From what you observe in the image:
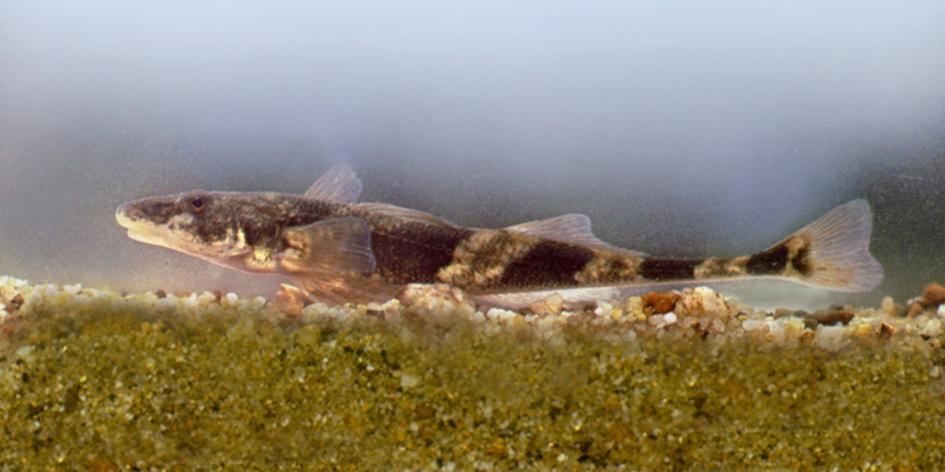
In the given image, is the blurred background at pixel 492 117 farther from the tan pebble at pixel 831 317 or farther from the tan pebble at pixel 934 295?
the tan pebble at pixel 831 317

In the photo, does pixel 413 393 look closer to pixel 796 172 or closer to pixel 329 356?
pixel 329 356

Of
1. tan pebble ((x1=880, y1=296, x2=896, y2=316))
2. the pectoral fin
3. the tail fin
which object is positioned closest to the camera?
the tail fin

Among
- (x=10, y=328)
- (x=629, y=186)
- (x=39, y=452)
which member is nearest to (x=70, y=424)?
(x=39, y=452)

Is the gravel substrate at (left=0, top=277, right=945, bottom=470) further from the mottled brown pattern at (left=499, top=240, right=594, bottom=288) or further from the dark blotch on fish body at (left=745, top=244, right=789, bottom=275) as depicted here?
the mottled brown pattern at (left=499, top=240, right=594, bottom=288)

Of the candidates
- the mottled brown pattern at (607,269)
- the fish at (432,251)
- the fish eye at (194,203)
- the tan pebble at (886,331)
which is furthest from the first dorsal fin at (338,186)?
the tan pebble at (886,331)

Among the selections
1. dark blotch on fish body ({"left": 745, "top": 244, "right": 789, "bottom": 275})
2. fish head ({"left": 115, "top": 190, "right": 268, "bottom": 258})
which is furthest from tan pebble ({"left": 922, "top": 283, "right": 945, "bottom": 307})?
fish head ({"left": 115, "top": 190, "right": 268, "bottom": 258})

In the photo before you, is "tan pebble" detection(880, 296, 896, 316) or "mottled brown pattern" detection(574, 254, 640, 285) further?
"tan pebble" detection(880, 296, 896, 316)

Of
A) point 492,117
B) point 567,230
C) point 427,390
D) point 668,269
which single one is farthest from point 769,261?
point 427,390

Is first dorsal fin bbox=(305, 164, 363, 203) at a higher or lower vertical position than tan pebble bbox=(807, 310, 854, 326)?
higher
